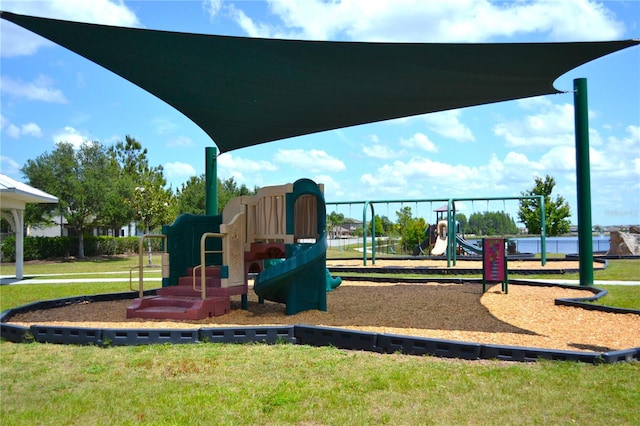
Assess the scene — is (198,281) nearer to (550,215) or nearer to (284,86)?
(284,86)

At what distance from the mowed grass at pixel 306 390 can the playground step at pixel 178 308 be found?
212cm

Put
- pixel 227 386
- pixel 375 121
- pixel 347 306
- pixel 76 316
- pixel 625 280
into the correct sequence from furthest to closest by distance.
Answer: pixel 625 280 < pixel 375 121 < pixel 347 306 < pixel 76 316 < pixel 227 386

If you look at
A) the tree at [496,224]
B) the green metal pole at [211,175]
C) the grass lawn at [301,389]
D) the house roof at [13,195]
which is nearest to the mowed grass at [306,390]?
the grass lawn at [301,389]

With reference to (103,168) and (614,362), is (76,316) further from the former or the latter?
(103,168)

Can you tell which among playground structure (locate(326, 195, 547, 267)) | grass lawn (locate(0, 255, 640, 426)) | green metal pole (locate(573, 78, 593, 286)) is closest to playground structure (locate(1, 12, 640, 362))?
grass lawn (locate(0, 255, 640, 426))

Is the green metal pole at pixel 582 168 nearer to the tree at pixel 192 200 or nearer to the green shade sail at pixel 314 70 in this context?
the green shade sail at pixel 314 70

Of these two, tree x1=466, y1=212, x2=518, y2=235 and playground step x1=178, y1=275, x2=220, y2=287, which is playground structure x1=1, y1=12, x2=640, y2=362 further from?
tree x1=466, y1=212, x2=518, y2=235

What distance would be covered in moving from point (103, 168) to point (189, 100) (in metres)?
30.6

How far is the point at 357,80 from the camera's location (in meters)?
7.61

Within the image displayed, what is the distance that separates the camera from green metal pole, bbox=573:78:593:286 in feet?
37.0

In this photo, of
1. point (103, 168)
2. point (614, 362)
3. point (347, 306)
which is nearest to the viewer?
point (614, 362)

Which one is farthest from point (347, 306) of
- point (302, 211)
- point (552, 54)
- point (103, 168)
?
point (103, 168)

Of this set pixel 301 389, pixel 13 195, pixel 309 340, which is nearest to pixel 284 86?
pixel 309 340

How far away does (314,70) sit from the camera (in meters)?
7.24
